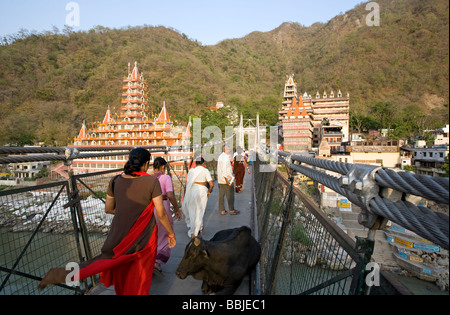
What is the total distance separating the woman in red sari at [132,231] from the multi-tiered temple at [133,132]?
20.8 meters

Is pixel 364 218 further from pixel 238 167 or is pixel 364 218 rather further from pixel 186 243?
pixel 238 167

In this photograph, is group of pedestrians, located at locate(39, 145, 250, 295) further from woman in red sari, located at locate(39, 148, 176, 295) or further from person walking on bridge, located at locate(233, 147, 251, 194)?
person walking on bridge, located at locate(233, 147, 251, 194)

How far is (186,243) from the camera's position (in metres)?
3.83

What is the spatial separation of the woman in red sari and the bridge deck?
69cm

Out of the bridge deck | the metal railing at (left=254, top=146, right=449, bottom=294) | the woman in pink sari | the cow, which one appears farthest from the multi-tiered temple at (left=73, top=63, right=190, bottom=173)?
the metal railing at (left=254, top=146, right=449, bottom=294)

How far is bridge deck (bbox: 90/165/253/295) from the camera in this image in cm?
253

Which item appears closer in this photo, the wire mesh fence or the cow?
the cow

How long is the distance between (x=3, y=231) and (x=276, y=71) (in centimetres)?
11146

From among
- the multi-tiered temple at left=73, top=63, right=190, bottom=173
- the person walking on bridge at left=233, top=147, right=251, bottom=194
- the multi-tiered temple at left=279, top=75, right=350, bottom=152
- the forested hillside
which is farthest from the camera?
the forested hillside

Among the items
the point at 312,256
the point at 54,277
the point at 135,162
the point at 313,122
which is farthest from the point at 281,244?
the point at 313,122

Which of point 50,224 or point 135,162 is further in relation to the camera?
point 50,224

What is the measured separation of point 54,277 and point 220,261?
1.19m

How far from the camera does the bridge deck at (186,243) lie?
8.29 ft
